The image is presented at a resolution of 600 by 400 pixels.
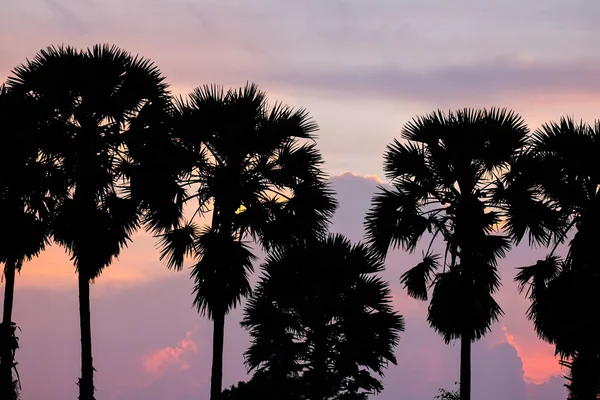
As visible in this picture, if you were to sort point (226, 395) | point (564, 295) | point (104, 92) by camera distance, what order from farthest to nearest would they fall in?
point (226, 395) < point (104, 92) < point (564, 295)

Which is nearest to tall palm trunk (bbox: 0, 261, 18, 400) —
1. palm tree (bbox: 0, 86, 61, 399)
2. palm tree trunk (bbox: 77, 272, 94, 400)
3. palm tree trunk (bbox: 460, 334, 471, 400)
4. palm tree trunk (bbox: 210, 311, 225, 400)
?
palm tree (bbox: 0, 86, 61, 399)

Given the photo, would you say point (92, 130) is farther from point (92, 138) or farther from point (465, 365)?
point (465, 365)

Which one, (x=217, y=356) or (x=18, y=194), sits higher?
(x=18, y=194)

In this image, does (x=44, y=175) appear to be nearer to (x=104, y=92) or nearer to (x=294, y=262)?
(x=104, y=92)

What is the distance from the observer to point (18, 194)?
125 feet

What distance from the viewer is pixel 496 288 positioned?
1355 inches

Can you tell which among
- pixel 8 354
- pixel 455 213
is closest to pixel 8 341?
pixel 8 354

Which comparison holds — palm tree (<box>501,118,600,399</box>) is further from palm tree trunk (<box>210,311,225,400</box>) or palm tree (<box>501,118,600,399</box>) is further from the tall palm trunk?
the tall palm trunk

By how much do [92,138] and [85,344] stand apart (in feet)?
21.4

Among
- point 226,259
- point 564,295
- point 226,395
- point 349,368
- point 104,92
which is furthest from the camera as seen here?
point 226,395

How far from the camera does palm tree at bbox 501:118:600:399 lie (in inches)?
1216

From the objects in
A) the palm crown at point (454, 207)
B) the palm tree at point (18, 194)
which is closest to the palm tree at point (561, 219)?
the palm crown at point (454, 207)

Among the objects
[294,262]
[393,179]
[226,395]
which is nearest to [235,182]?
[393,179]

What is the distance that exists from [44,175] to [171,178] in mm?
4592
